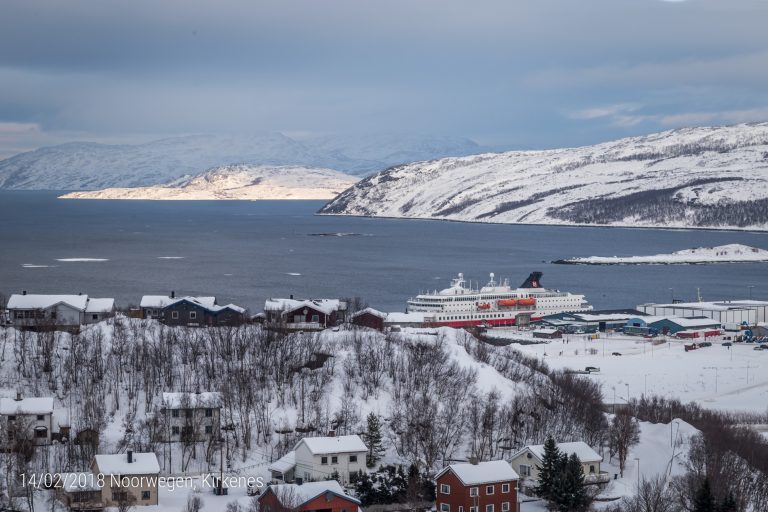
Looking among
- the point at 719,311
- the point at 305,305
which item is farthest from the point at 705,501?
the point at 719,311

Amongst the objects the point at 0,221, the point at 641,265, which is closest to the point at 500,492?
the point at 641,265

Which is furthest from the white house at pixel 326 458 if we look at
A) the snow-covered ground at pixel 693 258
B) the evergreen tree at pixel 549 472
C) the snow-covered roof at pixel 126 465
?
the snow-covered ground at pixel 693 258

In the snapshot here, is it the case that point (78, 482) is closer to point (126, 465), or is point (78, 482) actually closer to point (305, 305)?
point (126, 465)

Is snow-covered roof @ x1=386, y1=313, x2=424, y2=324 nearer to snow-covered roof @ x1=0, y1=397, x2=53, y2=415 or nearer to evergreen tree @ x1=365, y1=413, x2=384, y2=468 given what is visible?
evergreen tree @ x1=365, y1=413, x2=384, y2=468

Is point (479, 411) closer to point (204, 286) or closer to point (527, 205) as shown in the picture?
point (204, 286)

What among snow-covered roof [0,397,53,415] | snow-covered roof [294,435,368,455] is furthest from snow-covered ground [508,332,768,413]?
snow-covered roof [0,397,53,415]

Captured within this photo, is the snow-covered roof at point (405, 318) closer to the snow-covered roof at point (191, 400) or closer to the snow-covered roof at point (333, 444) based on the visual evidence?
the snow-covered roof at point (191, 400)
